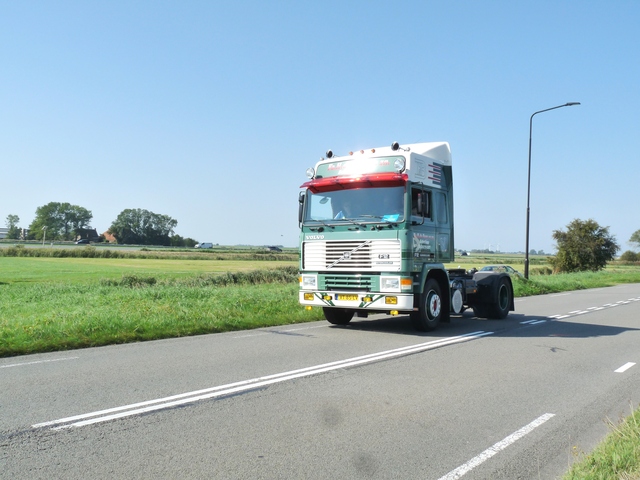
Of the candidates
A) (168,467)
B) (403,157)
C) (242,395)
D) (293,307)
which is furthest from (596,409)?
(293,307)

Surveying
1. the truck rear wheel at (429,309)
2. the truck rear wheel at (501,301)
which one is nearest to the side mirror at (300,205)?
the truck rear wheel at (429,309)

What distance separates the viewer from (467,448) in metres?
4.71

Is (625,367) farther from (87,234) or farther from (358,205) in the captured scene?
(87,234)

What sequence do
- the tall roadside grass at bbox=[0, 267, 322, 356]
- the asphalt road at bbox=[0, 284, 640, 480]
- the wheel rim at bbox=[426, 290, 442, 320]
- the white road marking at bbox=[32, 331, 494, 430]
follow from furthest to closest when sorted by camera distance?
the wheel rim at bbox=[426, 290, 442, 320], the tall roadside grass at bbox=[0, 267, 322, 356], the white road marking at bbox=[32, 331, 494, 430], the asphalt road at bbox=[0, 284, 640, 480]

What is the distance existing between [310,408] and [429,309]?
6.79m

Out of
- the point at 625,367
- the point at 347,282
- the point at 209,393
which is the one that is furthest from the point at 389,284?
the point at 209,393

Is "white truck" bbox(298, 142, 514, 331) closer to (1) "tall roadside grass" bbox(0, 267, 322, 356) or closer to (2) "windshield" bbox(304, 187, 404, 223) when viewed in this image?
(2) "windshield" bbox(304, 187, 404, 223)

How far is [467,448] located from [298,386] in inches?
98.7

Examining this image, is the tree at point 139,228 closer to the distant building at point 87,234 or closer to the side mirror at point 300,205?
the distant building at point 87,234

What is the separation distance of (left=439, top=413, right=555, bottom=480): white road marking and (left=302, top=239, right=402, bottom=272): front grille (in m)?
5.82

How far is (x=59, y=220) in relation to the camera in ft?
475

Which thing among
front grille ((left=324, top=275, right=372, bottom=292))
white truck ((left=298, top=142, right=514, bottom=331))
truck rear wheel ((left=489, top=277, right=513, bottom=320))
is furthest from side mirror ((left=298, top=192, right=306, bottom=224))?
truck rear wheel ((left=489, top=277, right=513, bottom=320))

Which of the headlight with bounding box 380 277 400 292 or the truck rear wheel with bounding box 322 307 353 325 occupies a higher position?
the headlight with bounding box 380 277 400 292

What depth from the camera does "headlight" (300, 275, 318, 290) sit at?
482 inches
